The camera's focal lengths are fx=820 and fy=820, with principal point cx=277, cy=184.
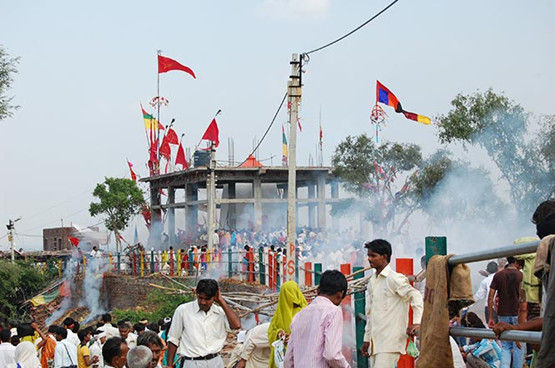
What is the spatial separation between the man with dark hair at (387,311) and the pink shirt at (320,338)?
1137 mm

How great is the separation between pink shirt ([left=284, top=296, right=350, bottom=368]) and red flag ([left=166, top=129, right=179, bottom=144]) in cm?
3280

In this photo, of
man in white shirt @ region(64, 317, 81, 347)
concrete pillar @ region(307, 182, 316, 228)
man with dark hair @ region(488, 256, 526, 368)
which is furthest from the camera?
concrete pillar @ region(307, 182, 316, 228)

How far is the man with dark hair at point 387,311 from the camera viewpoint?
21.4 feet

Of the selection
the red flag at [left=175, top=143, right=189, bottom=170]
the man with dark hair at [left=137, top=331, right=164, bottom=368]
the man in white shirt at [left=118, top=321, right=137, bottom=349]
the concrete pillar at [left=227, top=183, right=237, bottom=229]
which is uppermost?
the red flag at [left=175, top=143, right=189, bottom=170]

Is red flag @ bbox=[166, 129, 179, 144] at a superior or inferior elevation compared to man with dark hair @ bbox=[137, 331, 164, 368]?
superior

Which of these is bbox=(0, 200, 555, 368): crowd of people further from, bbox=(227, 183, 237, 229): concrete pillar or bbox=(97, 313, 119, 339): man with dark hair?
bbox=(227, 183, 237, 229): concrete pillar

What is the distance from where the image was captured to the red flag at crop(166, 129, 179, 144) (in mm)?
37844

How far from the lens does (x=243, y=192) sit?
42781 millimetres

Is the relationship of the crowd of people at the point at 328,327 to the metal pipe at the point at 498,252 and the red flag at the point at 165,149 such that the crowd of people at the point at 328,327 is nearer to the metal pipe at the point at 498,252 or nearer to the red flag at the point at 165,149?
the metal pipe at the point at 498,252

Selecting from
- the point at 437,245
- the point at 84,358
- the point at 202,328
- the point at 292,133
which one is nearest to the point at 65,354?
the point at 84,358

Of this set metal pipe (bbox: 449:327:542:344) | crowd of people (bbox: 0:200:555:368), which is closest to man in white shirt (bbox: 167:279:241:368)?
crowd of people (bbox: 0:200:555:368)

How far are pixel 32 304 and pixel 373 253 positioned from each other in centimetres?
3216

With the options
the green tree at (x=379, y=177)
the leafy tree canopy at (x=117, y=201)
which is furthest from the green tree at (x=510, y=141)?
the leafy tree canopy at (x=117, y=201)

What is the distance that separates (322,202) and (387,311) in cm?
2939
